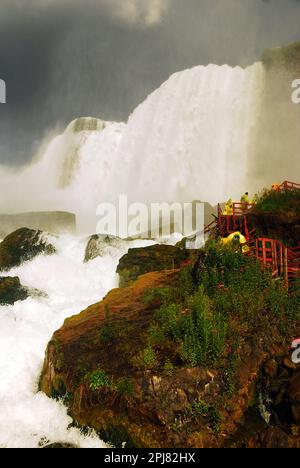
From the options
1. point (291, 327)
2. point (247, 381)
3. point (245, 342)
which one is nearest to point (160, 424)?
point (247, 381)

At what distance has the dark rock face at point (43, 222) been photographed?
45.2 m

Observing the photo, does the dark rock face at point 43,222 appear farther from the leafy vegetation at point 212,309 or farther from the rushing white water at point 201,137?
the leafy vegetation at point 212,309

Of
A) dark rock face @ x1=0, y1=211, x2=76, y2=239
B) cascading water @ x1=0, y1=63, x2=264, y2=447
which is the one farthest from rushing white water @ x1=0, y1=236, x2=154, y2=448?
dark rock face @ x1=0, y1=211, x2=76, y2=239

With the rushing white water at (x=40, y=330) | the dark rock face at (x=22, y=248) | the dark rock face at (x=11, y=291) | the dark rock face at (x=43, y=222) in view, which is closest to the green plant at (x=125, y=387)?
the rushing white water at (x=40, y=330)

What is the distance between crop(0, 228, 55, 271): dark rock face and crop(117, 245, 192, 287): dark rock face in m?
6.84

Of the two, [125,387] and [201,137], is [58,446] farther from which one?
[201,137]

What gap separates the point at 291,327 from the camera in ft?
31.7

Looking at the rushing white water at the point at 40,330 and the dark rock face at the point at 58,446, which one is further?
the rushing white water at the point at 40,330

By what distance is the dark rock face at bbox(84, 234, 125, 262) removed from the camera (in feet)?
70.3

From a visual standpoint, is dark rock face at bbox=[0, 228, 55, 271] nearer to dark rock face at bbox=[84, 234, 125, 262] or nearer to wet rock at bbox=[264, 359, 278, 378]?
dark rock face at bbox=[84, 234, 125, 262]

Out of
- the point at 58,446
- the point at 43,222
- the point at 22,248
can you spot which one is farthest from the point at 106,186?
the point at 58,446

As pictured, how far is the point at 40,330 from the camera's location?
13109 millimetres

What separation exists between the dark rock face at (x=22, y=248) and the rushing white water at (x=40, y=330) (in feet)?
2.04

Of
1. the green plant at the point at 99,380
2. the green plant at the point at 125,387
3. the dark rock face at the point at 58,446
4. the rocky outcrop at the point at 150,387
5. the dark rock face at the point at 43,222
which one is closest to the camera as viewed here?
the rocky outcrop at the point at 150,387
